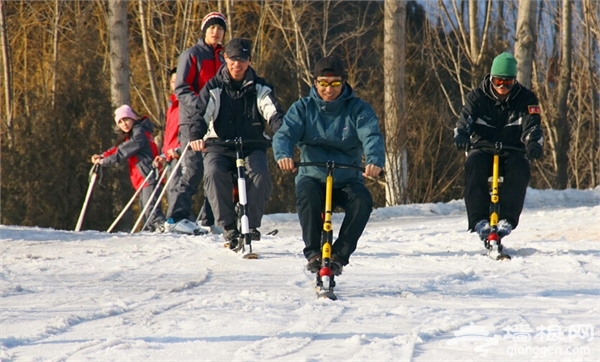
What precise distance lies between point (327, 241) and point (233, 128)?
265 cm

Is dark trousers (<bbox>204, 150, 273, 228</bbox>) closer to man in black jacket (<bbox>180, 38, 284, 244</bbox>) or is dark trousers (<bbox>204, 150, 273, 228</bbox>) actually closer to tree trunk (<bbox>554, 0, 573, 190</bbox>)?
man in black jacket (<bbox>180, 38, 284, 244</bbox>)

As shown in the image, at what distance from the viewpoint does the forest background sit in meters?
17.9

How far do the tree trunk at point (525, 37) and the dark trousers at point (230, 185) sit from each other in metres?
8.89

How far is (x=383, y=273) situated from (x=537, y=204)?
933 cm

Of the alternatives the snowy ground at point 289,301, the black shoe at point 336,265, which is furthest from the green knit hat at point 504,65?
the black shoe at point 336,265

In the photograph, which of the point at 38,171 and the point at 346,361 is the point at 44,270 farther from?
the point at 38,171

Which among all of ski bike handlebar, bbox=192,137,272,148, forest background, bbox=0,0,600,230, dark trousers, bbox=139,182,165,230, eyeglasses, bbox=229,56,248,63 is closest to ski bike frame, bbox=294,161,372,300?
ski bike handlebar, bbox=192,137,272,148

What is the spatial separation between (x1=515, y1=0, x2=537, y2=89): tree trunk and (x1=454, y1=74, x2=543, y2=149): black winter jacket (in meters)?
8.16

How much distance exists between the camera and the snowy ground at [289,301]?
16.6ft

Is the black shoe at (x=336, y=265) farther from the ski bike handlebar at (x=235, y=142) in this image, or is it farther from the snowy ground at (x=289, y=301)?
the ski bike handlebar at (x=235, y=142)

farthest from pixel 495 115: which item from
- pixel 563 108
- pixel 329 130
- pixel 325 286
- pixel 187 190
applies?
pixel 563 108

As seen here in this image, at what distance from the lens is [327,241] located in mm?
6887

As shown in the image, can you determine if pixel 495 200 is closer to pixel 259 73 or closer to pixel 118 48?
pixel 118 48

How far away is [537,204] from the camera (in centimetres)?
1677
